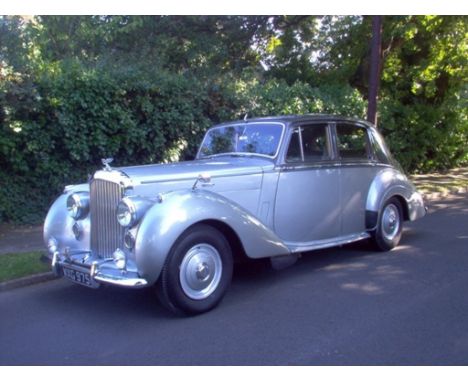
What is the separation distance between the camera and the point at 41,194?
31.0 feet

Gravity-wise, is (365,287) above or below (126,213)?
below

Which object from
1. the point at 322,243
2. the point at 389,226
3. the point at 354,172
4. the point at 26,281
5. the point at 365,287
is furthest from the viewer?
the point at 389,226

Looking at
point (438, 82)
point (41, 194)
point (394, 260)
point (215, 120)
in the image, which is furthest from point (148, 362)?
point (438, 82)

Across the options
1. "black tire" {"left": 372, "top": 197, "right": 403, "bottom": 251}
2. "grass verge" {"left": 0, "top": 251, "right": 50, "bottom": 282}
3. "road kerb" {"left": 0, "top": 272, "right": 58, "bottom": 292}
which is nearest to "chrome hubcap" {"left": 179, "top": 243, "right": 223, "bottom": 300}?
"grass verge" {"left": 0, "top": 251, "right": 50, "bottom": 282}

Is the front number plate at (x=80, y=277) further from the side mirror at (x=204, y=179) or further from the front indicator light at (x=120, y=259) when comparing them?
the side mirror at (x=204, y=179)

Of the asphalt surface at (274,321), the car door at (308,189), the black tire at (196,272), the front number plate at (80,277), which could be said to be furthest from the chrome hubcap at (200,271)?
the car door at (308,189)

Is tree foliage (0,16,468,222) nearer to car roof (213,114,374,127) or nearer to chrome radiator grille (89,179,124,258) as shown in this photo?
car roof (213,114,374,127)

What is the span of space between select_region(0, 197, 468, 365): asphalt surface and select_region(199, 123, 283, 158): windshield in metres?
1.46

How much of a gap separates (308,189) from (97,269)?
2639mm

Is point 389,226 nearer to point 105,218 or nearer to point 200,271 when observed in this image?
point 200,271

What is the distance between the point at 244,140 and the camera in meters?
6.63

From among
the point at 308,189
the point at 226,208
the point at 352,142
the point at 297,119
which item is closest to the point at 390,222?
the point at 352,142

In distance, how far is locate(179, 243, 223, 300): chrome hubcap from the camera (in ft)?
16.4

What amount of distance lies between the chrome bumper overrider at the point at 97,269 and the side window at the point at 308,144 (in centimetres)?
237
